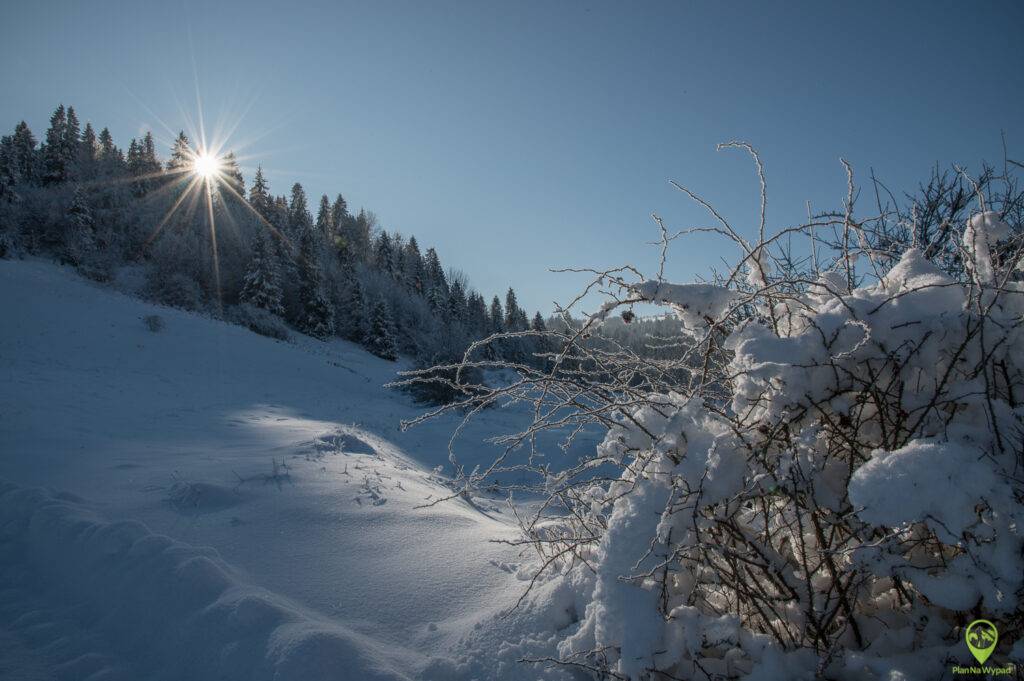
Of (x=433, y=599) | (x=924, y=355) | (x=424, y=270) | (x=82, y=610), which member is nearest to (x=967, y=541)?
(x=924, y=355)

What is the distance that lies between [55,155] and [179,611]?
51507mm

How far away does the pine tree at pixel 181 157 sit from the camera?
1700 inches

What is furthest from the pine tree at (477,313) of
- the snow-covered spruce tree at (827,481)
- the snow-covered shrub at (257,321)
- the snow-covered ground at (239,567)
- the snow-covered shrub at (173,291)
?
the snow-covered spruce tree at (827,481)

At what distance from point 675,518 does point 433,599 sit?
131 centimetres

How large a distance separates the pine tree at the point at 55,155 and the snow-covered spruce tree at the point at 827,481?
5010 cm

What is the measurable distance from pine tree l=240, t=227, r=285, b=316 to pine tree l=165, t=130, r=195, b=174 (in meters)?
18.6

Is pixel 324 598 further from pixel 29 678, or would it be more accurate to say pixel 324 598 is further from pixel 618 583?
pixel 618 583

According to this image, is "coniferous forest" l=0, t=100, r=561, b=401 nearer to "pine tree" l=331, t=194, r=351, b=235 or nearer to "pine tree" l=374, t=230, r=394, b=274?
"pine tree" l=374, t=230, r=394, b=274

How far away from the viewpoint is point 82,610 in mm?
2020

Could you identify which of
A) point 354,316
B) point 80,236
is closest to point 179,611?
point 80,236

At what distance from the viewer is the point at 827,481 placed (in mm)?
1454

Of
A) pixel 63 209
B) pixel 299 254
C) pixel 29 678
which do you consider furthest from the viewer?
pixel 299 254

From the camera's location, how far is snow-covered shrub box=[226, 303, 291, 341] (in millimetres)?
27062

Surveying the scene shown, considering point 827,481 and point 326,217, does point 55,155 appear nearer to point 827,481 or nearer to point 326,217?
point 326,217
